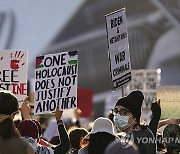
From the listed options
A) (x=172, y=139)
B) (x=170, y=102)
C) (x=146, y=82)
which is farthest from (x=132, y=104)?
(x=146, y=82)

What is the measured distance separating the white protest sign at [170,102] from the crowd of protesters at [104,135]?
0.44 ft

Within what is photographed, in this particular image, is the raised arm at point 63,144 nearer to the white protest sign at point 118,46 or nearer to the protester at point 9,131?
the protester at point 9,131

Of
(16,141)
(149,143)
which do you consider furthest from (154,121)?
(16,141)

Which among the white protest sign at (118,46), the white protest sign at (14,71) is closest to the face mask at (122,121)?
the white protest sign at (118,46)

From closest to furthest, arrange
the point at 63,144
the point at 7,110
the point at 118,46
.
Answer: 1. the point at 7,110
2. the point at 63,144
3. the point at 118,46

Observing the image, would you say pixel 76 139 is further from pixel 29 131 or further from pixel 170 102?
pixel 29 131

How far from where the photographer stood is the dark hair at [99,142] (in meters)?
4.48

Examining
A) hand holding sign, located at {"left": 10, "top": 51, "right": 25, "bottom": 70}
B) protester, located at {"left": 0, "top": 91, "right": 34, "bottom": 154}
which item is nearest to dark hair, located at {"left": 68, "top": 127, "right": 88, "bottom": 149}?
hand holding sign, located at {"left": 10, "top": 51, "right": 25, "bottom": 70}

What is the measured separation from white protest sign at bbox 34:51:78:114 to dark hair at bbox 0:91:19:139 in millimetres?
1837

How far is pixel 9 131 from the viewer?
416cm

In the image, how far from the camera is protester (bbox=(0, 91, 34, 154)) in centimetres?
412

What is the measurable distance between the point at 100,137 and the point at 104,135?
3 centimetres

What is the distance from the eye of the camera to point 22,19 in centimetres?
3222

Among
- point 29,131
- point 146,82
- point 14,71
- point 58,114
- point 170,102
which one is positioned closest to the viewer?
point 29,131
